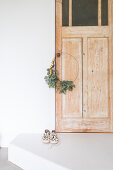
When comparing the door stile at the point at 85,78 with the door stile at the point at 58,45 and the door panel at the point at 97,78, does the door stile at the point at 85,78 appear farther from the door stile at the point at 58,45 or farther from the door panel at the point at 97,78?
the door stile at the point at 58,45

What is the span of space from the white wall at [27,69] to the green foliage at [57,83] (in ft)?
0.29

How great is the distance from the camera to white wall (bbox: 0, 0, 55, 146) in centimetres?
169

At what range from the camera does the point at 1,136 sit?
1697 millimetres

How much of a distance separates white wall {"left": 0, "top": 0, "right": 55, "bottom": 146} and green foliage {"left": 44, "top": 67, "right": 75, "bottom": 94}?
90 mm

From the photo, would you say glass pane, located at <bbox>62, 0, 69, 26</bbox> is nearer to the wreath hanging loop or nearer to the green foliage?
the wreath hanging loop

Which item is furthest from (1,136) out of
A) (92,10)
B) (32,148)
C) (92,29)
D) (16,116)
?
(92,10)

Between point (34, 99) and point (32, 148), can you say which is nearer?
point (32, 148)

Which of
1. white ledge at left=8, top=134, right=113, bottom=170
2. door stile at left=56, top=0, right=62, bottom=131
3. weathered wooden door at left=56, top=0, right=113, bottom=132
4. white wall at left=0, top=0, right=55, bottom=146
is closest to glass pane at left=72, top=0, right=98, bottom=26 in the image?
weathered wooden door at left=56, top=0, right=113, bottom=132

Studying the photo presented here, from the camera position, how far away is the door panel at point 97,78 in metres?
1.68

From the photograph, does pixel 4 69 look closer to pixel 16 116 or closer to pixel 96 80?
pixel 16 116

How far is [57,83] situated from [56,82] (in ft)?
0.06

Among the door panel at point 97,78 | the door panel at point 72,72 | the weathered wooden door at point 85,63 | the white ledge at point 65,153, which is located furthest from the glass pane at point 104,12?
the white ledge at point 65,153

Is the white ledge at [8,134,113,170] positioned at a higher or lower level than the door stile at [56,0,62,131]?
lower

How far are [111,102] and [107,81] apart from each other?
0.29 metres
